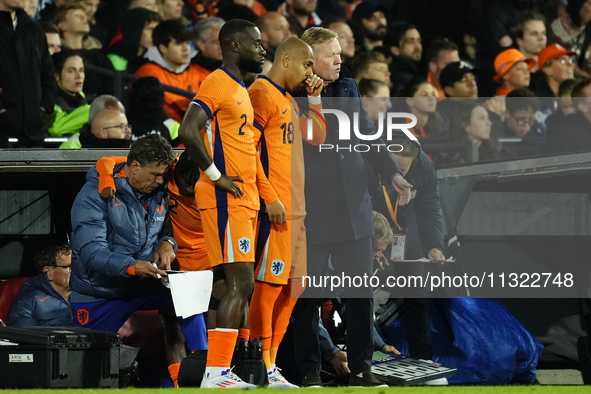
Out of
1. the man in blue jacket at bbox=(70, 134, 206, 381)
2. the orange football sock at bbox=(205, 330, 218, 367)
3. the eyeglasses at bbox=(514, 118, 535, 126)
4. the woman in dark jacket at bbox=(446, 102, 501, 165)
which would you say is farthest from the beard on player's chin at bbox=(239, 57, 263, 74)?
the eyeglasses at bbox=(514, 118, 535, 126)

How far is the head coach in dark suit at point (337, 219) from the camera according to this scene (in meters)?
4.84

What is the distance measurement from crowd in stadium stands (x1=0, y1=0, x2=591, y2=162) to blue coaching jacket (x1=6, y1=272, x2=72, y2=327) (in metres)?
1.09

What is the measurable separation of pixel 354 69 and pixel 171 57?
1641mm

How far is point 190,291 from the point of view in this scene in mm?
4469

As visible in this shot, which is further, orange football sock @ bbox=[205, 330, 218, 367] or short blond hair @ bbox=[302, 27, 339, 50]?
short blond hair @ bbox=[302, 27, 339, 50]

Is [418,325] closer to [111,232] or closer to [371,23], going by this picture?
[111,232]

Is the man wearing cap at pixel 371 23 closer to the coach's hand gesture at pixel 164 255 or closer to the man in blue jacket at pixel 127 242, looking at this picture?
the man in blue jacket at pixel 127 242

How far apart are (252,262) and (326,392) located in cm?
75

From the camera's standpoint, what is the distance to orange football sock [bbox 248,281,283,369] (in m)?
4.53

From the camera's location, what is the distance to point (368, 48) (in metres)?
9.37

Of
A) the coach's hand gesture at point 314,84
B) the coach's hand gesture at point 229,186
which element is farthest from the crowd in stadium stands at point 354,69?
the coach's hand gesture at point 229,186

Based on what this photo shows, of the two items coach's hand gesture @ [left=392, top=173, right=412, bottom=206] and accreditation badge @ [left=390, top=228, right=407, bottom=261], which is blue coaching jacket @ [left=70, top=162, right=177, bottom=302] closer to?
coach's hand gesture @ [left=392, top=173, right=412, bottom=206]

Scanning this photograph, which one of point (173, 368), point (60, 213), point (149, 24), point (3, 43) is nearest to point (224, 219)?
Result: point (173, 368)

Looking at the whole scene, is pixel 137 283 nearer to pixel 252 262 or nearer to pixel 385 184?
pixel 252 262
